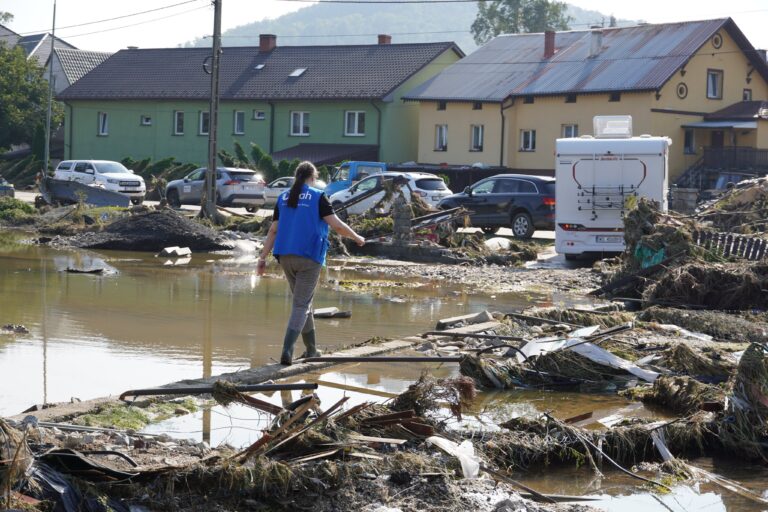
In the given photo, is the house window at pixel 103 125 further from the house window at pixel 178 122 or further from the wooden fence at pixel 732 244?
the wooden fence at pixel 732 244

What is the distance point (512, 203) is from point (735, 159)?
17702 millimetres

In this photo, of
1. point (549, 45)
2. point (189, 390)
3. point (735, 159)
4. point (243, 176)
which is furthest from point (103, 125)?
point (189, 390)

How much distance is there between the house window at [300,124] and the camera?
53375mm

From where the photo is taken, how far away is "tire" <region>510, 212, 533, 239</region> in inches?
1074

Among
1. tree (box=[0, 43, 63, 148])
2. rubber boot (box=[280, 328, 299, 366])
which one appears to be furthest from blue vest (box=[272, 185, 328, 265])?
tree (box=[0, 43, 63, 148])

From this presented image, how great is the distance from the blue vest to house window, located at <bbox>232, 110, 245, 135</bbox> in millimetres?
46466

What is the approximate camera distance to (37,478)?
557cm

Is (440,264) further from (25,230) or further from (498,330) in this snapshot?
(25,230)

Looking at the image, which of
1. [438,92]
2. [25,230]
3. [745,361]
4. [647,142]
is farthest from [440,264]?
[438,92]

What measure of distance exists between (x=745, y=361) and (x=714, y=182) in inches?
1384

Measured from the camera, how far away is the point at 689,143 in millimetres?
44562

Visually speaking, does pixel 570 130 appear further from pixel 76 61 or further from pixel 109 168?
pixel 76 61

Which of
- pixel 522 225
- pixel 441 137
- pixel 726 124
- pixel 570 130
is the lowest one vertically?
pixel 522 225

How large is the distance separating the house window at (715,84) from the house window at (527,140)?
7.41 metres
